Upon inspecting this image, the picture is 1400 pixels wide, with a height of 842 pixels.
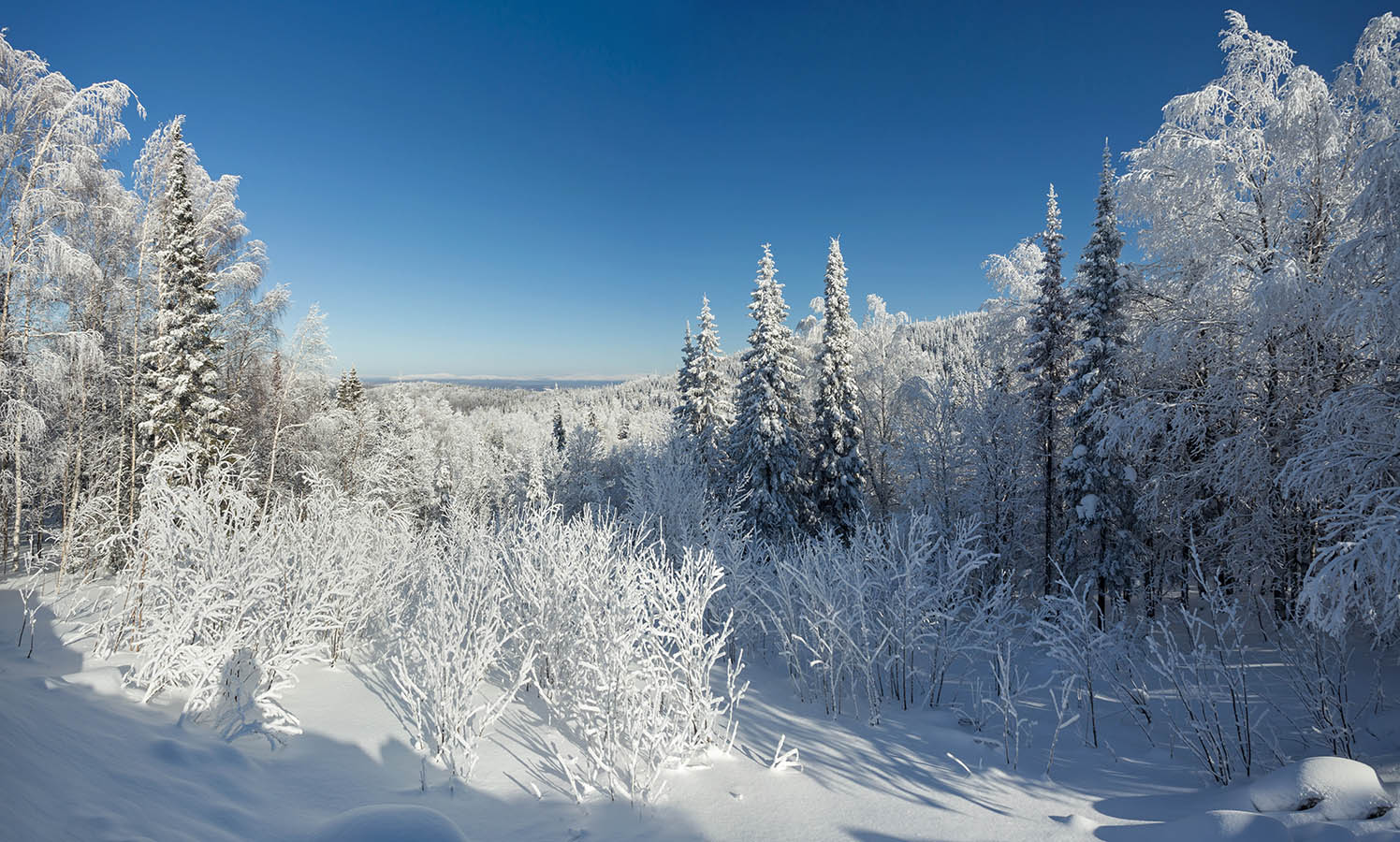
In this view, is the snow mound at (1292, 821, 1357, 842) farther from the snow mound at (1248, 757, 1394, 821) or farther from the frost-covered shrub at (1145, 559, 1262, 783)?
the frost-covered shrub at (1145, 559, 1262, 783)

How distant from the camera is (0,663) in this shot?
22.4 feet

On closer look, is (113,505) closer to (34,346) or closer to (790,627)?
(34,346)

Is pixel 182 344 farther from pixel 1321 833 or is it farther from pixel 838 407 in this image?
pixel 1321 833

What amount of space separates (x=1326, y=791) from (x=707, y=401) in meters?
21.3

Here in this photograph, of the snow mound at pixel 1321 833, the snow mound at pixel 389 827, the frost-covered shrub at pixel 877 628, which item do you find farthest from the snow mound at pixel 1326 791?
the snow mound at pixel 389 827

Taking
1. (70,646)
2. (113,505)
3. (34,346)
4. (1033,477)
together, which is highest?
(34,346)

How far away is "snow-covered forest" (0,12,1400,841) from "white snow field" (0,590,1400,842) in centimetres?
4

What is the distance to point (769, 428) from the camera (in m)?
19.8

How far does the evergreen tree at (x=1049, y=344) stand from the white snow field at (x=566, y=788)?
10552 millimetres

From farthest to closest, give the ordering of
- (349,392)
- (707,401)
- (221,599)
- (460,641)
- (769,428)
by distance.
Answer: (349,392), (707,401), (769,428), (221,599), (460,641)

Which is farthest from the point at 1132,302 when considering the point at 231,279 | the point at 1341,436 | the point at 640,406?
the point at 640,406

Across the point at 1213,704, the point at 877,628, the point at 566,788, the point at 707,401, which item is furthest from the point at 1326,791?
the point at 707,401

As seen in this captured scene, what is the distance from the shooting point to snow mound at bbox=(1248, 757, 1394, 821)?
3592 mm

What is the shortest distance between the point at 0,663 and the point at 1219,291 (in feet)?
60.8
